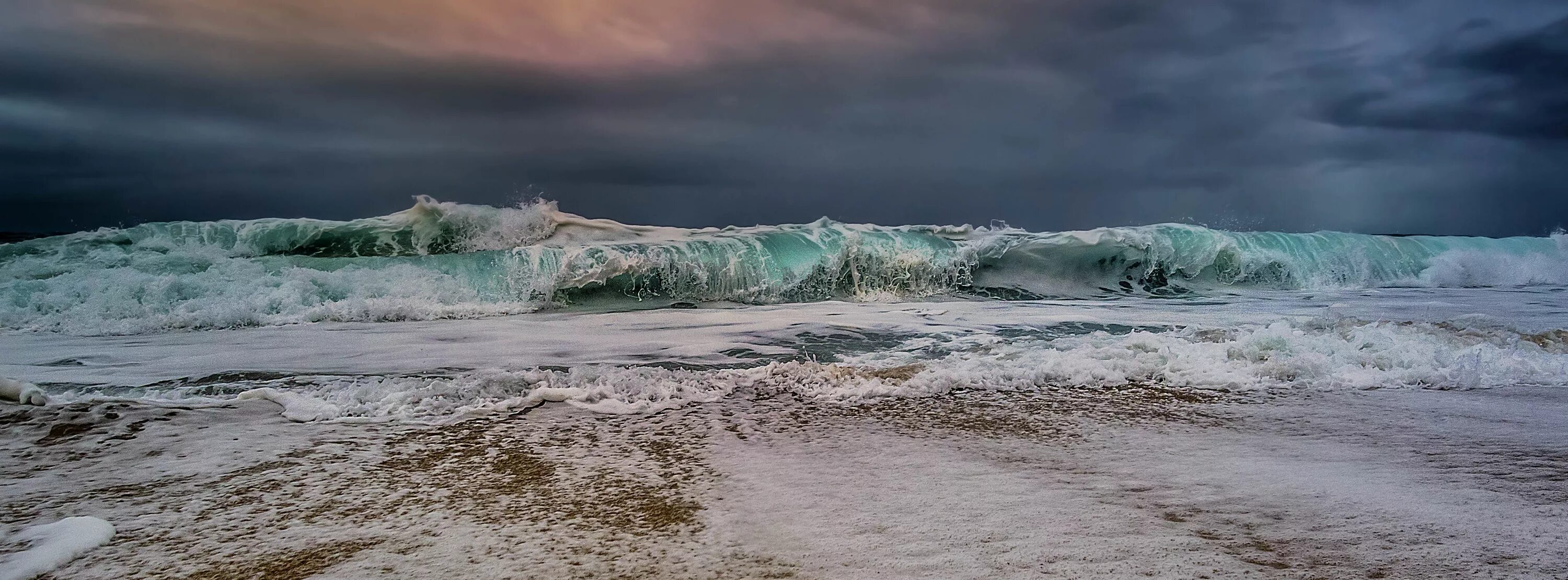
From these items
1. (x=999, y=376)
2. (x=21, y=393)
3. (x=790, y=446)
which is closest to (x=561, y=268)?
(x=21, y=393)

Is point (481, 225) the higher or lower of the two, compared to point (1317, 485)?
higher

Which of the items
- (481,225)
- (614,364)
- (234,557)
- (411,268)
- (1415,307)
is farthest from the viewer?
(481,225)

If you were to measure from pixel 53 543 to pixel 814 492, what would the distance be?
1623 mm

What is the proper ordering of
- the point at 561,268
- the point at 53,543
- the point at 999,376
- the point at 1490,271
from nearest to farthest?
the point at 53,543
the point at 999,376
the point at 561,268
the point at 1490,271

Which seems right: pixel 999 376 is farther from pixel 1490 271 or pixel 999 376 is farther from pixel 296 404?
pixel 1490 271

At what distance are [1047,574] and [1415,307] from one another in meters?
9.11

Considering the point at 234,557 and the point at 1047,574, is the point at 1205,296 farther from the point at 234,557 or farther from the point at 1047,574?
the point at 234,557

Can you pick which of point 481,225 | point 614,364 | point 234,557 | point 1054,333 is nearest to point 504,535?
point 234,557

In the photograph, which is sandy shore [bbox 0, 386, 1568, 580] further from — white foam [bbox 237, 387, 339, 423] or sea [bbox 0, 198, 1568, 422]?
sea [bbox 0, 198, 1568, 422]

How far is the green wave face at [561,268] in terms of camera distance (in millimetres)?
8086

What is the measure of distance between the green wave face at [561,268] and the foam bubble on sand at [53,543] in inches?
245

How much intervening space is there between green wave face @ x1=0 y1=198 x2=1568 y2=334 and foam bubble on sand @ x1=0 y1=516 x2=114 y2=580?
20.4 ft

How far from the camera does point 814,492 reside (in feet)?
6.59

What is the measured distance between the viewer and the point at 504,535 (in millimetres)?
1692
